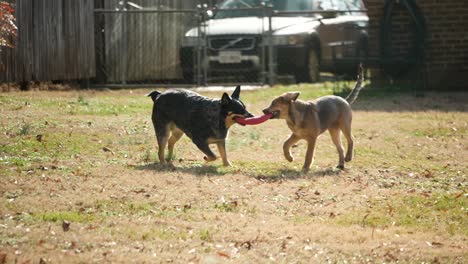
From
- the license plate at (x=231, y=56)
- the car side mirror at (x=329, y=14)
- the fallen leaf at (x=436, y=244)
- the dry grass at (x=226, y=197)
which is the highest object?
the car side mirror at (x=329, y=14)

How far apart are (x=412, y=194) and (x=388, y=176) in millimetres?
1159

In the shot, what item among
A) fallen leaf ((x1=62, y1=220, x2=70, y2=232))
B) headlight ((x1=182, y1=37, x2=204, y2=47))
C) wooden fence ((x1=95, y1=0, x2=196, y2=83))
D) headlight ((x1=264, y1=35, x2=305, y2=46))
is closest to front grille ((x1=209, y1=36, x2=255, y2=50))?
headlight ((x1=182, y1=37, x2=204, y2=47))

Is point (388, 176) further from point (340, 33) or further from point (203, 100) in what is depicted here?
point (340, 33)

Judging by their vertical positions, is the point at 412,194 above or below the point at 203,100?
below

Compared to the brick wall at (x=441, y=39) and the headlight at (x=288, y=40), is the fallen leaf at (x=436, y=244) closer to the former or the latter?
the brick wall at (x=441, y=39)

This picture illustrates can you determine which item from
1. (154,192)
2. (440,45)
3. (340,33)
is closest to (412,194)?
(154,192)

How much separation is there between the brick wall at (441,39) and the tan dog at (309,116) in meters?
9.51

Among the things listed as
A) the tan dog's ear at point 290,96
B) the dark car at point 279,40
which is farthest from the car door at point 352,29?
the tan dog's ear at point 290,96

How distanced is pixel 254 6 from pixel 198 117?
12.5m

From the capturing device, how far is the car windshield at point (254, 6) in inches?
930

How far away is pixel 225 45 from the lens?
2266 cm

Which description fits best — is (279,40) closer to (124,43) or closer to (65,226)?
(124,43)

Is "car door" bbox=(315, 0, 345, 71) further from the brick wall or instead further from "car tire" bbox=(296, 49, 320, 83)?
the brick wall

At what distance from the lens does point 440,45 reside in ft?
70.6
